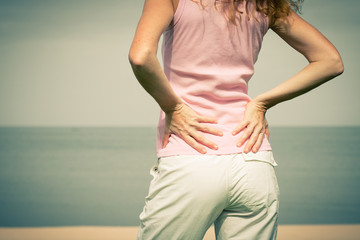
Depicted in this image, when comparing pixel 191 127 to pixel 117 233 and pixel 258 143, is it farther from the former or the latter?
pixel 117 233

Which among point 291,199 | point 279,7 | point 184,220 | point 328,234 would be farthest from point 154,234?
point 291,199

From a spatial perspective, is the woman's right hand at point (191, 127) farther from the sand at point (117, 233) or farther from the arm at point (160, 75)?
the sand at point (117, 233)

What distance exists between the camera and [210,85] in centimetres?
73

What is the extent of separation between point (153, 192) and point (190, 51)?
303mm

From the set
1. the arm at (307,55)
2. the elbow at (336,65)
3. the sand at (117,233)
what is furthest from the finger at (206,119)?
the sand at (117,233)

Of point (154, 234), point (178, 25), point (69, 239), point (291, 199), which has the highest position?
point (178, 25)

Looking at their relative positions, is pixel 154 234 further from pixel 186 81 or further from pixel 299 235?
pixel 299 235

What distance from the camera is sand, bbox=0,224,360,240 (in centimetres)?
263

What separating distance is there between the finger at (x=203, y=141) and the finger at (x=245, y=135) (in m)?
0.05

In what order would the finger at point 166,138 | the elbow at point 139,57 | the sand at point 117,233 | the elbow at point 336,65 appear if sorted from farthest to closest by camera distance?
the sand at point 117,233
the elbow at point 336,65
the finger at point 166,138
the elbow at point 139,57

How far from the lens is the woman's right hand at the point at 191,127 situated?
0.70m

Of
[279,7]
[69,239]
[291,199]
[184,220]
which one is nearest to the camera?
[184,220]

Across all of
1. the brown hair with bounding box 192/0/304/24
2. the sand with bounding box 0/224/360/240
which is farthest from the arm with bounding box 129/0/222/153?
the sand with bounding box 0/224/360/240

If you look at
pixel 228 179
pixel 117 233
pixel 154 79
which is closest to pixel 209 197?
pixel 228 179
